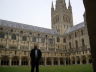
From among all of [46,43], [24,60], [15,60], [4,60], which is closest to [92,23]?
[4,60]

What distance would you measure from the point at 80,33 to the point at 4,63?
33.2m

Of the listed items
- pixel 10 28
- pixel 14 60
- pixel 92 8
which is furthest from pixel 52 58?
pixel 92 8

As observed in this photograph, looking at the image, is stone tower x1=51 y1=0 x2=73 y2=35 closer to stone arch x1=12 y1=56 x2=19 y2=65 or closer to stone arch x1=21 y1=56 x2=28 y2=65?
stone arch x1=21 y1=56 x2=28 y2=65

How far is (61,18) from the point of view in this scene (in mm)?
74188

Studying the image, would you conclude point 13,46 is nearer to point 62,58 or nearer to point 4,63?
point 4,63

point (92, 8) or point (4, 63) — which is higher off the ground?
point (92, 8)

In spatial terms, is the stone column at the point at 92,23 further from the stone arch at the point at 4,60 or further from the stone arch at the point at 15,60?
the stone arch at the point at 15,60

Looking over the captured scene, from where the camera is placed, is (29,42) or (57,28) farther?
(57,28)

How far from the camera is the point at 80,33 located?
58.3 meters

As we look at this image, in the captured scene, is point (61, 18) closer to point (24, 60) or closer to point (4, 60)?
point (24, 60)

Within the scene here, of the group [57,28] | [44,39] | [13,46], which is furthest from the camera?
[57,28]

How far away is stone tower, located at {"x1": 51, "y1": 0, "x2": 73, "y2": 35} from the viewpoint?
7304cm

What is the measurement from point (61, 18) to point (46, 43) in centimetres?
2210

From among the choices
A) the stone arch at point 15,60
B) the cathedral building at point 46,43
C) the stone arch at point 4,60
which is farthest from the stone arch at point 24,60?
the stone arch at point 4,60
